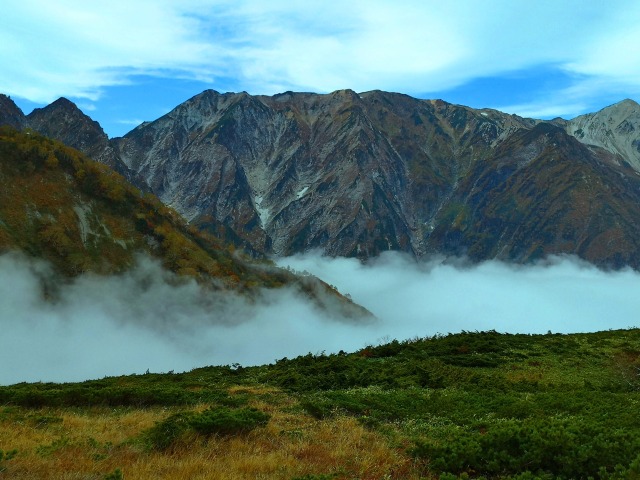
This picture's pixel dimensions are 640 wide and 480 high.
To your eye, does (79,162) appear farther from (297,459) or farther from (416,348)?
(297,459)

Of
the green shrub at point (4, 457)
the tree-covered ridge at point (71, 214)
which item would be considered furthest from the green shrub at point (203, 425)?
the tree-covered ridge at point (71, 214)

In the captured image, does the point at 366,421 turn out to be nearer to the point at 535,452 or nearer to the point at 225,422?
the point at 225,422

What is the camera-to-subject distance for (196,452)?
1317 centimetres

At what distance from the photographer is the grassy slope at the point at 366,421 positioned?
1191 centimetres

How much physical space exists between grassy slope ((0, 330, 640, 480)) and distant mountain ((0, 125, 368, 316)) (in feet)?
479

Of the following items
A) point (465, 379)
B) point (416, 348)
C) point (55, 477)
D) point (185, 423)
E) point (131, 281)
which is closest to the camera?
point (55, 477)

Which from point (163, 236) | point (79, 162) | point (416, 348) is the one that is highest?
point (79, 162)

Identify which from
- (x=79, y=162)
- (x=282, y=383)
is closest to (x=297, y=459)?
(x=282, y=383)

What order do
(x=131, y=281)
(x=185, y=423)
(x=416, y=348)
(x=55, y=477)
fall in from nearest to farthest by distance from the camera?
(x=55, y=477)
(x=185, y=423)
(x=416, y=348)
(x=131, y=281)

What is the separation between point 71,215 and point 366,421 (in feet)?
559

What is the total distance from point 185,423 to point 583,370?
2445 cm

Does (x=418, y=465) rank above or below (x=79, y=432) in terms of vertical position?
below

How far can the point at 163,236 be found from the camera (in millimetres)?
192375

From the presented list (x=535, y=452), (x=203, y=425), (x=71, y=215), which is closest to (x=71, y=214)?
(x=71, y=215)
